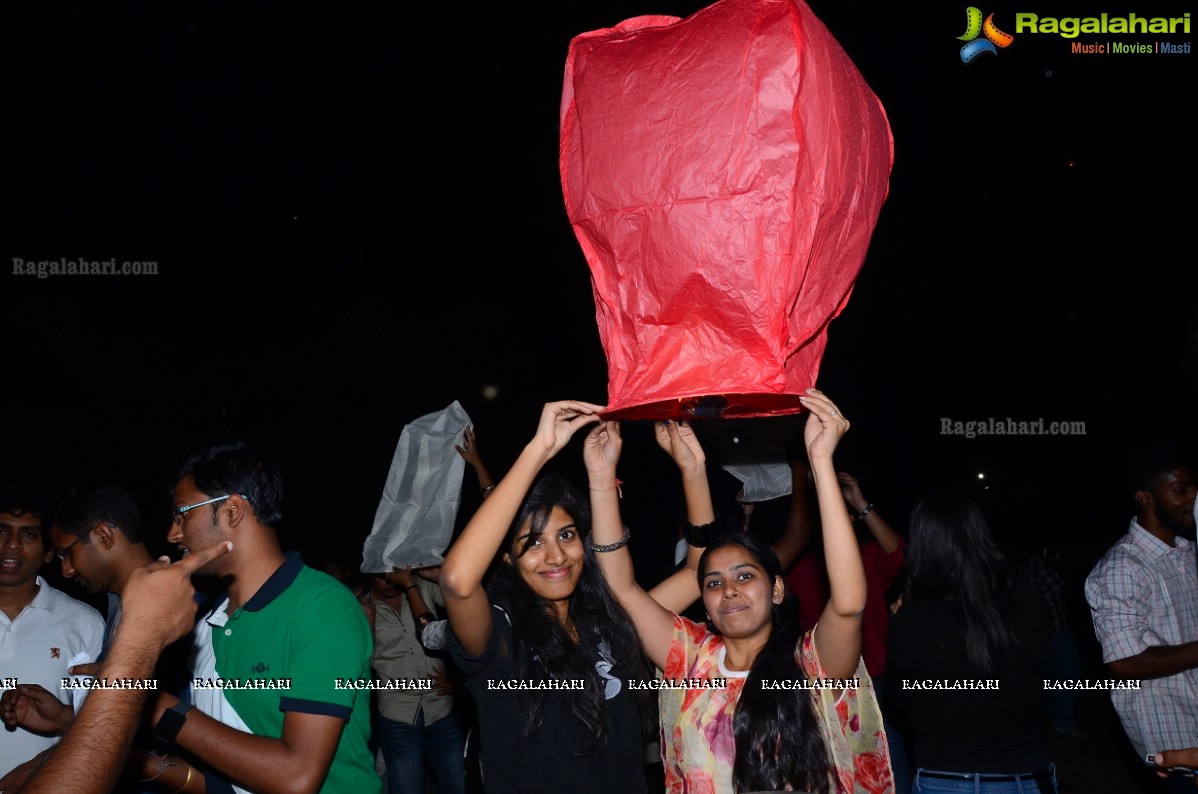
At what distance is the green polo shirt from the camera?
184 cm

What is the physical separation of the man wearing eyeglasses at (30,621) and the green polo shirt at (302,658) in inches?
39.1

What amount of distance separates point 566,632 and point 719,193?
116 cm

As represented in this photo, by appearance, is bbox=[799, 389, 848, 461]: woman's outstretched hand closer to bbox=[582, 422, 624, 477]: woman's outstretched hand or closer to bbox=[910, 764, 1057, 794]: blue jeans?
bbox=[582, 422, 624, 477]: woman's outstretched hand

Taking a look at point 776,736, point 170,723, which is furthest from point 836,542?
point 170,723

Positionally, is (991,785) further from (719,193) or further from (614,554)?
(719,193)

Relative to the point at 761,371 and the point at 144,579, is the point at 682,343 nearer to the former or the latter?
the point at 761,371

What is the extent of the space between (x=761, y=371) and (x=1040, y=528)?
9.80 m

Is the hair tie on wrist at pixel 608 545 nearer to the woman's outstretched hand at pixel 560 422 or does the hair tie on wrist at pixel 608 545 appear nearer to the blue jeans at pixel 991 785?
the woman's outstretched hand at pixel 560 422

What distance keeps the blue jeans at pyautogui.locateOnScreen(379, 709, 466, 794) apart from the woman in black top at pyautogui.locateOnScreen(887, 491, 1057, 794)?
230 centimetres

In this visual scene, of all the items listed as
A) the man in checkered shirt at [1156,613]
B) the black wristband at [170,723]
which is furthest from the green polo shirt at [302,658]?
the man in checkered shirt at [1156,613]

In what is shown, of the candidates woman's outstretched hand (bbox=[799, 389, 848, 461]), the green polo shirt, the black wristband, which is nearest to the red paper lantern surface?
woman's outstretched hand (bbox=[799, 389, 848, 461])

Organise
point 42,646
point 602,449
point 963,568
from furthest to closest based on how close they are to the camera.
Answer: point 42,646 → point 963,568 → point 602,449

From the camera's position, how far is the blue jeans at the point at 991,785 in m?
2.26

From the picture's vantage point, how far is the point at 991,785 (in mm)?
2279
